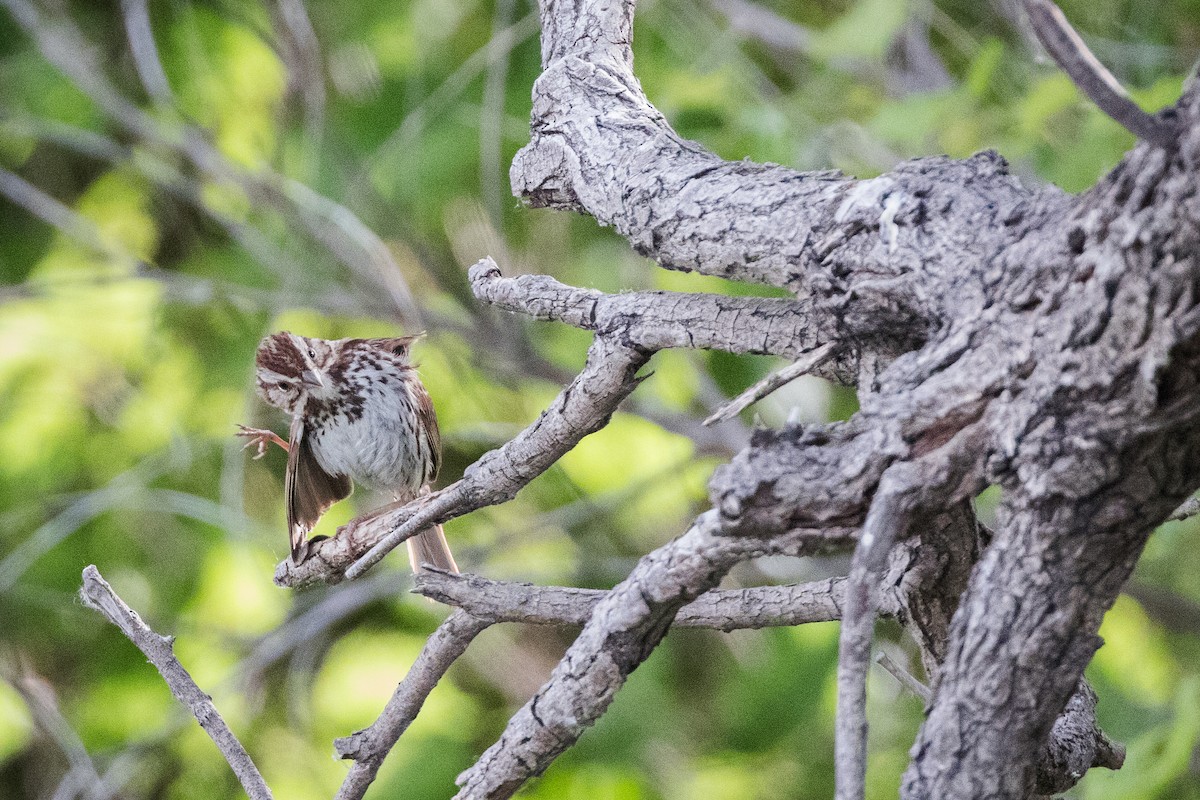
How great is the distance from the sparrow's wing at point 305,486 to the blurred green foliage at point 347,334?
63 centimetres

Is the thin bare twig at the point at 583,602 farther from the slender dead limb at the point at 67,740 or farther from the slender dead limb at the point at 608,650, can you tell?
the slender dead limb at the point at 67,740

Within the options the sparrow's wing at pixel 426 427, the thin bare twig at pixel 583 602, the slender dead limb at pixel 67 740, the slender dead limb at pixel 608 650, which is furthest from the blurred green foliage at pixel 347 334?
the slender dead limb at pixel 608 650

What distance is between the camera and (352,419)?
6.24 feet

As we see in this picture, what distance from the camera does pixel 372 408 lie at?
6.36 ft

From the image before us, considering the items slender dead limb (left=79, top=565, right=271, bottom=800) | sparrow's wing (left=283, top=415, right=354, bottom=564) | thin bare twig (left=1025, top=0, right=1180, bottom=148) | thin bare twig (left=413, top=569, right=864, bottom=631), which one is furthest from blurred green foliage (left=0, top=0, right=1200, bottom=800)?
thin bare twig (left=1025, top=0, right=1180, bottom=148)

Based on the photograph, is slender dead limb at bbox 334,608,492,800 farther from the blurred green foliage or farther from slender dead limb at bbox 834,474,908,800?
the blurred green foliage

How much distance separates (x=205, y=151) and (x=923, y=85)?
1.73 metres

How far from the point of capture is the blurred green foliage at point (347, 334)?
2.57 m

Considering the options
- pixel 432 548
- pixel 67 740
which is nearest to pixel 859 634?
pixel 432 548

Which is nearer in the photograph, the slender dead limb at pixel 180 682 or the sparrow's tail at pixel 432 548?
the slender dead limb at pixel 180 682

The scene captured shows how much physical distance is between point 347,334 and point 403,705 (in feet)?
6.80

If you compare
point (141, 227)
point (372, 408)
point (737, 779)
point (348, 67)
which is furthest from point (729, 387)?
point (141, 227)

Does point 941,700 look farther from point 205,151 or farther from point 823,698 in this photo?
point 205,151

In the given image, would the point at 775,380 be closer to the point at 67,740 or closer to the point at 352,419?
the point at 352,419
